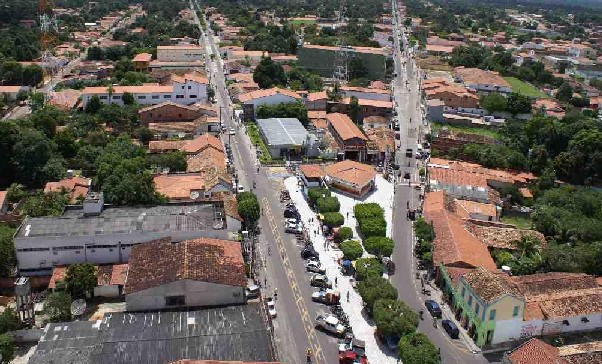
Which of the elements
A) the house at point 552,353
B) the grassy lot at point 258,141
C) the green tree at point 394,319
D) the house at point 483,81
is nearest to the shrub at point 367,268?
the green tree at point 394,319

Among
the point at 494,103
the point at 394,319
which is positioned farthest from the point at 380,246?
the point at 494,103

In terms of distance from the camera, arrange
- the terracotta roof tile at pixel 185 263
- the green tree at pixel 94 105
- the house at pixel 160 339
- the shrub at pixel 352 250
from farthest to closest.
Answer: the green tree at pixel 94 105, the shrub at pixel 352 250, the terracotta roof tile at pixel 185 263, the house at pixel 160 339

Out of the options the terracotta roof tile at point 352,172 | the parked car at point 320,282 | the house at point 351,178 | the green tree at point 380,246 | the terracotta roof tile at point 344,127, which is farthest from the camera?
the terracotta roof tile at point 344,127

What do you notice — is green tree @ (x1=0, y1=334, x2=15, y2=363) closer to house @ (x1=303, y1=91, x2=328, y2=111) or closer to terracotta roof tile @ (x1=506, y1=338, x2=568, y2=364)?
terracotta roof tile @ (x1=506, y1=338, x2=568, y2=364)

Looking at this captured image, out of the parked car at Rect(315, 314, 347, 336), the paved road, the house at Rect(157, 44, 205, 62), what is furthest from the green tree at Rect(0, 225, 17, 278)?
the house at Rect(157, 44, 205, 62)

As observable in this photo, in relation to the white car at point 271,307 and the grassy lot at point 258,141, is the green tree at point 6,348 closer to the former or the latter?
the white car at point 271,307
